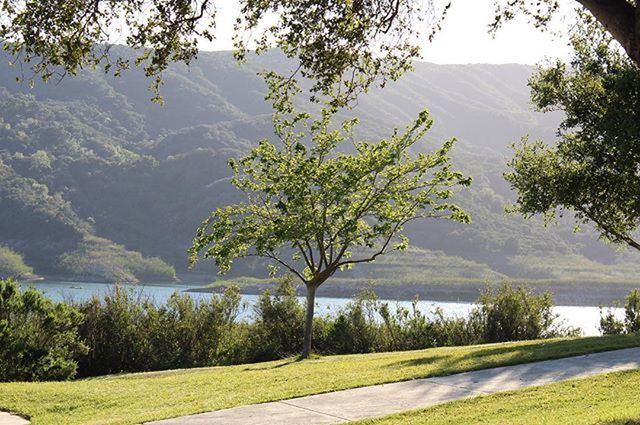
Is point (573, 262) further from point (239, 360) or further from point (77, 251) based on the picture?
point (239, 360)

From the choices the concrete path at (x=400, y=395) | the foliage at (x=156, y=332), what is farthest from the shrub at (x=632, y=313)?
the concrete path at (x=400, y=395)

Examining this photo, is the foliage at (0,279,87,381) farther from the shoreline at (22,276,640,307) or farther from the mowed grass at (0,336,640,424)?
the shoreline at (22,276,640,307)

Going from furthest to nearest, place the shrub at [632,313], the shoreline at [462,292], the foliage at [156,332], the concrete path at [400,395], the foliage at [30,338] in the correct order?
the shoreline at [462,292] → the shrub at [632,313] → the foliage at [156,332] → the foliage at [30,338] → the concrete path at [400,395]

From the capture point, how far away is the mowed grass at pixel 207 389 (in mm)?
9016

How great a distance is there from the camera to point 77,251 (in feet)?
420

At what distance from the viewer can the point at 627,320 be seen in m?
21.5

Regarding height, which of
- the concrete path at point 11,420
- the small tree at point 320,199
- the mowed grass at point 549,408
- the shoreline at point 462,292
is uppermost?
the small tree at point 320,199

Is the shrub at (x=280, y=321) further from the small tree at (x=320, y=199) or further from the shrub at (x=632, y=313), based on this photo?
the shrub at (x=632, y=313)

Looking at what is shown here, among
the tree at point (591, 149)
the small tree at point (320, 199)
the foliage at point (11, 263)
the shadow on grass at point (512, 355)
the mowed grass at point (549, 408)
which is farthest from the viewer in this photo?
the foliage at point (11, 263)

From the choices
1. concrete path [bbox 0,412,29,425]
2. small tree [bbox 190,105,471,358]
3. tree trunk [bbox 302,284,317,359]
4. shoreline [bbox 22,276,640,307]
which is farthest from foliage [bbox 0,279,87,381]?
shoreline [bbox 22,276,640,307]

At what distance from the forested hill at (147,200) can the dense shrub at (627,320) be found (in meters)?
89.5

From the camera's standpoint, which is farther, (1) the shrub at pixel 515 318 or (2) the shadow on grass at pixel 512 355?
(1) the shrub at pixel 515 318

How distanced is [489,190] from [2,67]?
11612 centimetres

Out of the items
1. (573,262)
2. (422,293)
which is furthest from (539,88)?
(573,262)
